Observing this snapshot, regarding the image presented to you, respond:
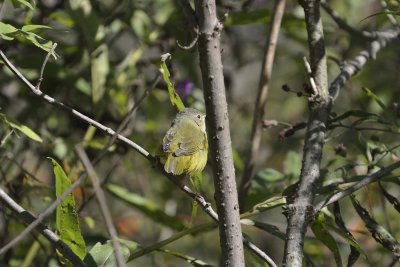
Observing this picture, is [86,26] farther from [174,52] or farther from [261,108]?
[261,108]

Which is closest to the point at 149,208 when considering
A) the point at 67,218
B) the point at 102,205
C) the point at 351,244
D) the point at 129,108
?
the point at 129,108

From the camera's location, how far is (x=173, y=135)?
2.15 metres

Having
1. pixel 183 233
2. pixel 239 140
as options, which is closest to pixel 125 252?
pixel 183 233

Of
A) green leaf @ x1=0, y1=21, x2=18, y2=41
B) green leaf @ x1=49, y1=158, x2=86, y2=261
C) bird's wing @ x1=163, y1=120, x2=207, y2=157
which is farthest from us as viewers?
bird's wing @ x1=163, y1=120, x2=207, y2=157

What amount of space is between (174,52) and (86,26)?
466 millimetres

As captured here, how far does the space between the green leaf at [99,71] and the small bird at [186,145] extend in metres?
0.43

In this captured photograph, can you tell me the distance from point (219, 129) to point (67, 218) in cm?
48

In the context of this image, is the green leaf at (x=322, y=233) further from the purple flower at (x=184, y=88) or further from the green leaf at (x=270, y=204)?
the purple flower at (x=184, y=88)

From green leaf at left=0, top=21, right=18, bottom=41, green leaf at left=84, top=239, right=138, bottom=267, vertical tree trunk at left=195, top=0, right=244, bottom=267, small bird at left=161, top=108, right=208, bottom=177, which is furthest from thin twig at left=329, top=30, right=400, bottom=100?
green leaf at left=0, top=21, right=18, bottom=41

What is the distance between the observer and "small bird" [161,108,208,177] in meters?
1.90

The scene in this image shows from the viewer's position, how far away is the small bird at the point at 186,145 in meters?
1.90

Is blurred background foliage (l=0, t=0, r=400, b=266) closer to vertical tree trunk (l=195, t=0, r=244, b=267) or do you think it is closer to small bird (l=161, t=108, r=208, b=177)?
small bird (l=161, t=108, r=208, b=177)

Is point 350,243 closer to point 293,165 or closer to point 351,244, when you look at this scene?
point 351,244

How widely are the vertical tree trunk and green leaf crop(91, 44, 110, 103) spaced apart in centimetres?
132
